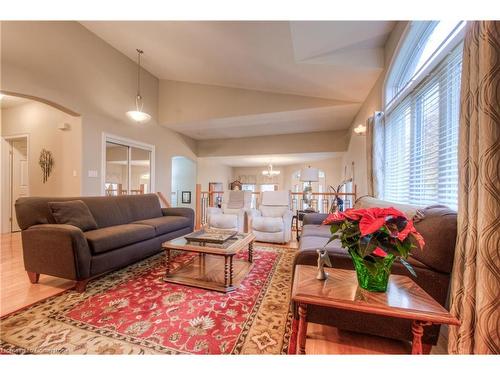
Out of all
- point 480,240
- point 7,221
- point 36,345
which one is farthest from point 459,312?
point 7,221

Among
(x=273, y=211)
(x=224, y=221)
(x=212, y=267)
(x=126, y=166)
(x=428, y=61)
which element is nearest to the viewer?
(x=428, y=61)

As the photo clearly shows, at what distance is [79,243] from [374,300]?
2299 mm

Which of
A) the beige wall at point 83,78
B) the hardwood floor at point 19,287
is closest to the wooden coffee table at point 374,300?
the hardwood floor at point 19,287

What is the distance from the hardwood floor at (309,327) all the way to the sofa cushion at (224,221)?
7.16 ft

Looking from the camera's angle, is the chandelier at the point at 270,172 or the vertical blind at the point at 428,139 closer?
the vertical blind at the point at 428,139

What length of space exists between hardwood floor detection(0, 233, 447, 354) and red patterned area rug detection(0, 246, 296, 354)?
167 mm

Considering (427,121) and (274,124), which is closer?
(427,121)

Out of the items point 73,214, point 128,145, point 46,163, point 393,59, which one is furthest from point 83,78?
point 393,59

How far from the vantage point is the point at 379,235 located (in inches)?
35.8

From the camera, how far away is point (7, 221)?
4.45 meters

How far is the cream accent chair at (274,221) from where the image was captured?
3617mm

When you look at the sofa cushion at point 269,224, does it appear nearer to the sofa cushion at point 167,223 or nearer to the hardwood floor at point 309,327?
the sofa cushion at point 167,223

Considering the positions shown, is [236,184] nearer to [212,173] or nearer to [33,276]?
[212,173]
